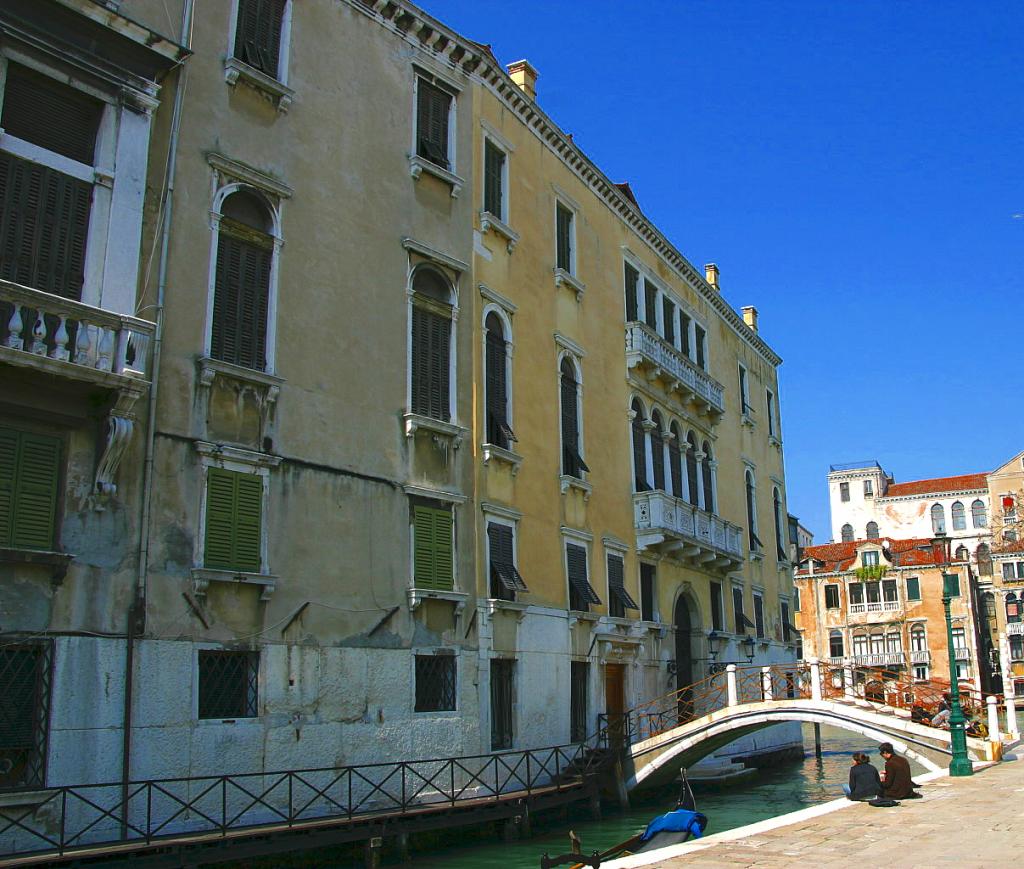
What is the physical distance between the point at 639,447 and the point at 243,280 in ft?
43.0

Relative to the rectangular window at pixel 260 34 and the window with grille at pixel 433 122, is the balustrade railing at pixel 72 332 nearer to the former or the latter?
the rectangular window at pixel 260 34

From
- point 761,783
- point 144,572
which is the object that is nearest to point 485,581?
point 144,572

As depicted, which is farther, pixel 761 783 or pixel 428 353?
pixel 761 783

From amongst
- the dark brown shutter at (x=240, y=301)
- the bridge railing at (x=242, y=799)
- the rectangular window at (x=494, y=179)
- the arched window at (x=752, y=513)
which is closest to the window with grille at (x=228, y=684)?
the bridge railing at (x=242, y=799)

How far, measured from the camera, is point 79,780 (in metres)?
12.1

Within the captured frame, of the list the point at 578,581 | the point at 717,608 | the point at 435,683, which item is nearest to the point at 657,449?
the point at 717,608

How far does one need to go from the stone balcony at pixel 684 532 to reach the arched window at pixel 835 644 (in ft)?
125

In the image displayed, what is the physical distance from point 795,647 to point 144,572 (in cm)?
2865

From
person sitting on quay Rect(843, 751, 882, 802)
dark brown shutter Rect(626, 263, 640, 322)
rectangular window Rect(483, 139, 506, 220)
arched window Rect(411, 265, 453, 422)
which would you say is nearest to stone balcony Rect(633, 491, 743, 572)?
dark brown shutter Rect(626, 263, 640, 322)

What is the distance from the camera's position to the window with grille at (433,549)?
17.3 meters

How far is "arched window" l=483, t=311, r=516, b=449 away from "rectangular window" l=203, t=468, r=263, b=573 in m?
5.86

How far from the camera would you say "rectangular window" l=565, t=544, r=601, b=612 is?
2158 centimetres

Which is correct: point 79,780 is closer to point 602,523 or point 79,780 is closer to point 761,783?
point 602,523

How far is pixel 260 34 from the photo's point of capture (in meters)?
16.2
